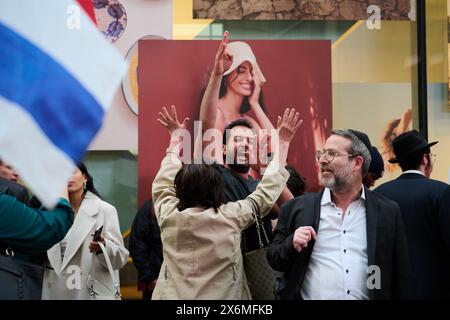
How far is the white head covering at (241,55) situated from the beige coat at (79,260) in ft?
5.95

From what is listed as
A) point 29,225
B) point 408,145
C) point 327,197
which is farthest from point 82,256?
point 408,145

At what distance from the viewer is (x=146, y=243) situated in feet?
19.5

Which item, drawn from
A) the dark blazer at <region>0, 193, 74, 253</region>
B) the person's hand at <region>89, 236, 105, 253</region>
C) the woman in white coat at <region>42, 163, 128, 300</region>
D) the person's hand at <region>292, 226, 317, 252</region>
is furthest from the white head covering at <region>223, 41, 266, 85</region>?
the dark blazer at <region>0, 193, 74, 253</region>

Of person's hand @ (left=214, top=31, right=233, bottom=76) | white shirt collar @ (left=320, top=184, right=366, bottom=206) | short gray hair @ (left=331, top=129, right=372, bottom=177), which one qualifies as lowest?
white shirt collar @ (left=320, top=184, right=366, bottom=206)

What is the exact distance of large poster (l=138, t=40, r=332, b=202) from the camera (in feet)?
19.2

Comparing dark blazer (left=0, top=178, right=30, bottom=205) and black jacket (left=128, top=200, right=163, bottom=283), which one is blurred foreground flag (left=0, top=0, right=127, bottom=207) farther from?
black jacket (left=128, top=200, right=163, bottom=283)

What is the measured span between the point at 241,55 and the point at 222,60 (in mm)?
208

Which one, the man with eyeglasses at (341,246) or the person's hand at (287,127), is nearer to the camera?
the man with eyeglasses at (341,246)

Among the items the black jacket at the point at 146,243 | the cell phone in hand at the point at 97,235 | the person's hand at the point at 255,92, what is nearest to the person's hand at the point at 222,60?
the person's hand at the point at 255,92

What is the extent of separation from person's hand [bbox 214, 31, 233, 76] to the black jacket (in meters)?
1.22

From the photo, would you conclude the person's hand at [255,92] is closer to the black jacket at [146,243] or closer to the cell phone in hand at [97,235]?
the black jacket at [146,243]

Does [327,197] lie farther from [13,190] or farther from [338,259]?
[13,190]

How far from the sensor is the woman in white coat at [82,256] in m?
4.79

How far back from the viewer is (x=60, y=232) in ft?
11.4
